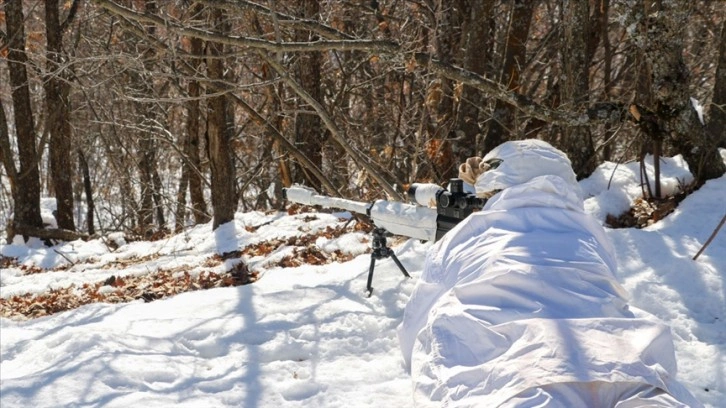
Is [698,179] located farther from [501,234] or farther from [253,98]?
[253,98]

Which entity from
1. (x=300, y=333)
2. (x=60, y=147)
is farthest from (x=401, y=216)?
(x=60, y=147)

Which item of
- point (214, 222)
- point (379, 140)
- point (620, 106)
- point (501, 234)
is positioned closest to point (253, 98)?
point (379, 140)

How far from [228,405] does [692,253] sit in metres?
3.26

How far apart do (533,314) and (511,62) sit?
7.41 meters

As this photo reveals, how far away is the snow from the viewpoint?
3646 mm

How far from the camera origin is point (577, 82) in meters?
6.72

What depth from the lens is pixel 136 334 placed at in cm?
446

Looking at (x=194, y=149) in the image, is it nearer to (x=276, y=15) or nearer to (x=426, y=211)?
(x=276, y=15)

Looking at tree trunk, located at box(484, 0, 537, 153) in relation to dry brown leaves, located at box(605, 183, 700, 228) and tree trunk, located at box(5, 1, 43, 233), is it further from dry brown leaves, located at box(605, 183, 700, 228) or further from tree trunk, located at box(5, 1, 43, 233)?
tree trunk, located at box(5, 1, 43, 233)

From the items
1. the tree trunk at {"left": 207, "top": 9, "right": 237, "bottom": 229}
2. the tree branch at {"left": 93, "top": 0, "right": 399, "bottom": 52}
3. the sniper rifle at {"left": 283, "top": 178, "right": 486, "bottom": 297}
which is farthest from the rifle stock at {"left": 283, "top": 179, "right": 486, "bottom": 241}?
the tree trunk at {"left": 207, "top": 9, "right": 237, "bottom": 229}

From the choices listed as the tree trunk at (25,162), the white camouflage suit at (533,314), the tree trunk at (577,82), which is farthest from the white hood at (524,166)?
the tree trunk at (25,162)

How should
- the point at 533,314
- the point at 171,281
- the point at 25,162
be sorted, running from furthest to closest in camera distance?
the point at 25,162 → the point at 171,281 → the point at 533,314

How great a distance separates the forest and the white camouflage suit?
9.68 ft

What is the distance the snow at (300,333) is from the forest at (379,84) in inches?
32.7
